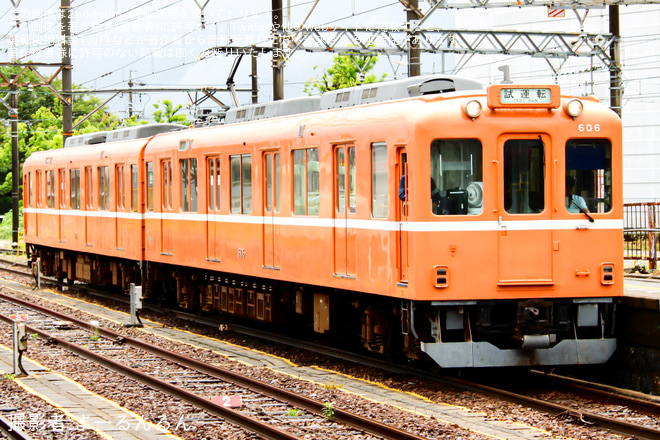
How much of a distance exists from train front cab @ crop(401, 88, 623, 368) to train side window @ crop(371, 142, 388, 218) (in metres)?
0.64

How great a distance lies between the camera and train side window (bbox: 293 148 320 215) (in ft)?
42.5

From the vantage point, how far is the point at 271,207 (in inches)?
560

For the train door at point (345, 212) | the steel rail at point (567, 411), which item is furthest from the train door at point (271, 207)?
the steel rail at point (567, 411)

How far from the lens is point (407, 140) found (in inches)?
425

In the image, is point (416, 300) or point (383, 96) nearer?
point (416, 300)

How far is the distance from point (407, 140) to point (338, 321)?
3.26 metres

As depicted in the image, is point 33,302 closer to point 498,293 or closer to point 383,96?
point 383,96

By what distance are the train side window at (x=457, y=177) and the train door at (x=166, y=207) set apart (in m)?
8.23

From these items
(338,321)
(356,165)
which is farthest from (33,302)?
(356,165)


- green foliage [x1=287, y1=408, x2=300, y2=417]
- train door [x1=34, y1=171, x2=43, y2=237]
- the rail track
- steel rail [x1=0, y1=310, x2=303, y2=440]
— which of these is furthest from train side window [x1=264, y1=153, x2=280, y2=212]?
train door [x1=34, y1=171, x2=43, y2=237]

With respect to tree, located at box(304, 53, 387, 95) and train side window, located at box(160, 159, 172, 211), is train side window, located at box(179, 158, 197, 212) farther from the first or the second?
tree, located at box(304, 53, 387, 95)

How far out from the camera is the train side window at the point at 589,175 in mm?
11000

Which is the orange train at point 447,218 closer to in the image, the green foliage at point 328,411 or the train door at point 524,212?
the train door at point 524,212

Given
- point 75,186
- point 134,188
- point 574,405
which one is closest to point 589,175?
point 574,405
